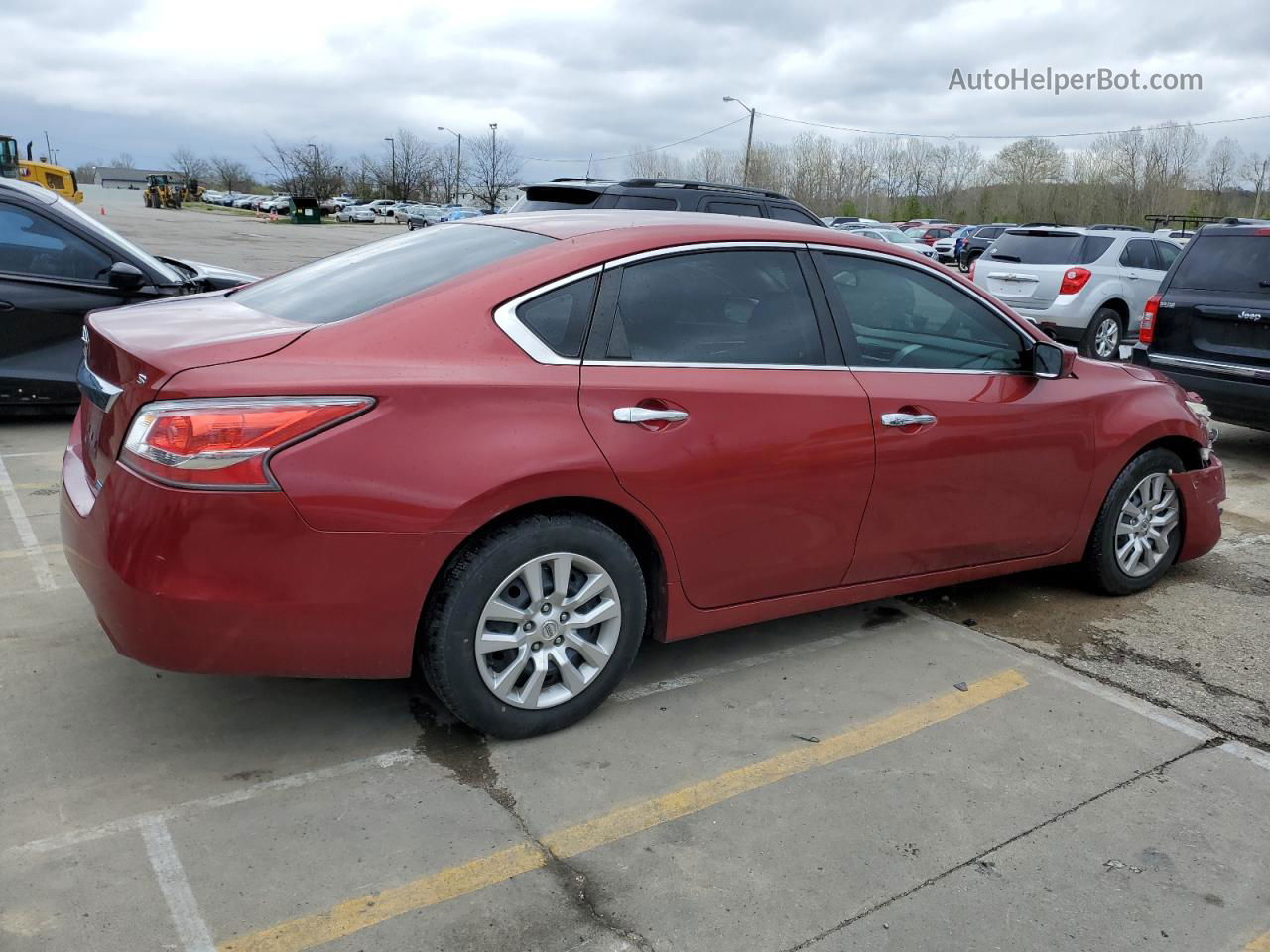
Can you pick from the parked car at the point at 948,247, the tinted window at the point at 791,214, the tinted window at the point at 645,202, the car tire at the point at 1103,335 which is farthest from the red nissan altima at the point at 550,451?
the parked car at the point at 948,247

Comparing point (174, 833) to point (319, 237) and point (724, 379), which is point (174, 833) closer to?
point (724, 379)

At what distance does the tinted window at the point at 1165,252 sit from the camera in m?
13.8

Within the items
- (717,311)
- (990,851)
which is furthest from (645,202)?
(990,851)

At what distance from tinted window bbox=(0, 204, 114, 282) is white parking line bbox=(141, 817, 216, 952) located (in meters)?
5.40

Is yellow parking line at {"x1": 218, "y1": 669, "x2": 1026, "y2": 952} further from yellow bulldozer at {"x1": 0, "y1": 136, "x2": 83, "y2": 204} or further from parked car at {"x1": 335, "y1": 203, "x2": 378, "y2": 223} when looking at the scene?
parked car at {"x1": 335, "y1": 203, "x2": 378, "y2": 223}

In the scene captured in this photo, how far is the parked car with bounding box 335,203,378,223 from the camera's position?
68.1 m

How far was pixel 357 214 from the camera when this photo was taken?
68562 mm

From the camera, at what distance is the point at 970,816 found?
9.89 feet

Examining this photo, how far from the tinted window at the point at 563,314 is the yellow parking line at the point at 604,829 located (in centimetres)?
139

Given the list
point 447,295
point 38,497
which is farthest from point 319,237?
point 447,295

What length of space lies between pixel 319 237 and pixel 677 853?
140 ft

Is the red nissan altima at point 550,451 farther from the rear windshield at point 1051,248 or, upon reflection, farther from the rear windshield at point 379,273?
the rear windshield at point 1051,248

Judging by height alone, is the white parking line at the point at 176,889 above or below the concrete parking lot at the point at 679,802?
below

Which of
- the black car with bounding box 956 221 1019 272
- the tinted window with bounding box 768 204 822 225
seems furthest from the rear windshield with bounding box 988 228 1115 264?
the black car with bounding box 956 221 1019 272
